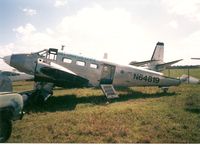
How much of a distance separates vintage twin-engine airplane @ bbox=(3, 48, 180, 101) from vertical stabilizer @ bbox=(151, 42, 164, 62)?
7698mm

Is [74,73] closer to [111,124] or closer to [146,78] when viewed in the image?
[146,78]

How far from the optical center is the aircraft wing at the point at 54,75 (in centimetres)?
1337

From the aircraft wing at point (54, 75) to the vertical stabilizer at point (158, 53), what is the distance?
44.4ft

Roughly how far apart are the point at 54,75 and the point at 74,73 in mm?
1646

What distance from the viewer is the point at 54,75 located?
13523 millimetres

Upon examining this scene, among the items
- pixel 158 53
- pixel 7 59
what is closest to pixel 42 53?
pixel 7 59

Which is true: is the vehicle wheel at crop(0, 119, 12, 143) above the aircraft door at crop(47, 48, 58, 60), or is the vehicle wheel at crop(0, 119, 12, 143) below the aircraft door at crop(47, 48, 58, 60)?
below

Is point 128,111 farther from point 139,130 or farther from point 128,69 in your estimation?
point 128,69

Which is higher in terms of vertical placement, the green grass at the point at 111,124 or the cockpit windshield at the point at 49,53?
the cockpit windshield at the point at 49,53

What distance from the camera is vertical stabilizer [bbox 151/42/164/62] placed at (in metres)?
25.7

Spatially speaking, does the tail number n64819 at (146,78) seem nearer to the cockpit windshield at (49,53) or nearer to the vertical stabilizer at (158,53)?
the cockpit windshield at (49,53)

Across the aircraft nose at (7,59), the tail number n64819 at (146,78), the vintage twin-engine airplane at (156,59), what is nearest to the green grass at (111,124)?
the aircraft nose at (7,59)

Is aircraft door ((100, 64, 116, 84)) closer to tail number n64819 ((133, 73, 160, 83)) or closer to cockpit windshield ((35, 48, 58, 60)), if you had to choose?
tail number n64819 ((133, 73, 160, 83))

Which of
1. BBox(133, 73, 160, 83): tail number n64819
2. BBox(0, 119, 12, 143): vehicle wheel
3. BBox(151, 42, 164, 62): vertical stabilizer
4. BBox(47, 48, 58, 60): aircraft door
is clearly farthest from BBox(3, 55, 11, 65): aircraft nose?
BBox(151, 42, 164, 62): vertical stabilizer
